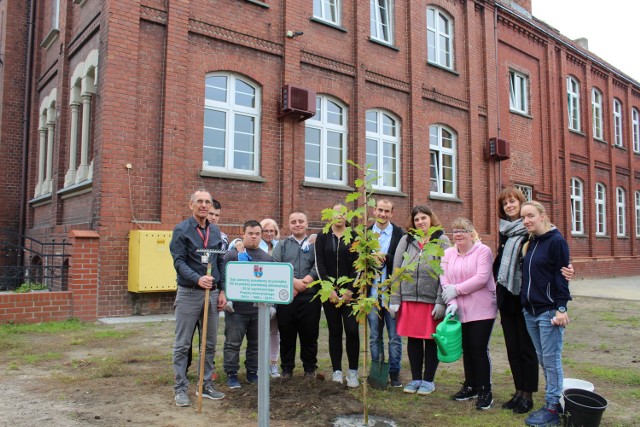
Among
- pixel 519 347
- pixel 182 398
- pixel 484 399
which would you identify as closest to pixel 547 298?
pixel 519 347

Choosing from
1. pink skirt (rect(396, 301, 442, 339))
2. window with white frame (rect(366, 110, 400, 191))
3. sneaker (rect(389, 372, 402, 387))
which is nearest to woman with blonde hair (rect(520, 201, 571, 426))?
pink skirt (rect(396, 301, 442, 339))

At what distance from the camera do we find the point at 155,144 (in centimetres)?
970

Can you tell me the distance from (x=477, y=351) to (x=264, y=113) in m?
7.78

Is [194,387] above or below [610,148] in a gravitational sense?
below

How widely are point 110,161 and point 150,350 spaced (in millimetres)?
3837

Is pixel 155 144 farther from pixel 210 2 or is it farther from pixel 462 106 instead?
pixel 462 106

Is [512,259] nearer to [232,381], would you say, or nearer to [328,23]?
[232,381]

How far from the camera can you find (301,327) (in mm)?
5516

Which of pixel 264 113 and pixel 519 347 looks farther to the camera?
pixel 264 113

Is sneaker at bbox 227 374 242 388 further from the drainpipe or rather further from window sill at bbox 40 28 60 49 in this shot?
the drainpipe

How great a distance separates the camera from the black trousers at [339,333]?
17.2 ft

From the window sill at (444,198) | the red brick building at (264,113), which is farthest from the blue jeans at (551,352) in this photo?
the window sill at (444,198)

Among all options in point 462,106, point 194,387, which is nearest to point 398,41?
point 462,106

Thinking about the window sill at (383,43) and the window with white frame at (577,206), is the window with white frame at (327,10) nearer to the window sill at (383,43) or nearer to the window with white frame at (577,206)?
the window sill at (383,43)
